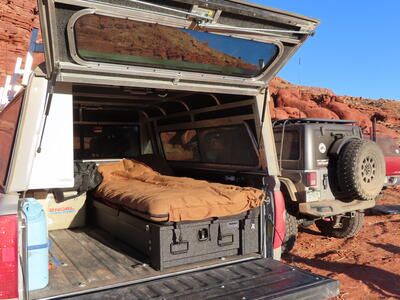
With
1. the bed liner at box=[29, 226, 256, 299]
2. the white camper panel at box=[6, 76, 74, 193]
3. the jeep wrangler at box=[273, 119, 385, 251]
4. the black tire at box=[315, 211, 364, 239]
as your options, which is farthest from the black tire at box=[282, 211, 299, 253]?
the white camper panel at box=[6, 76, 74, 193]

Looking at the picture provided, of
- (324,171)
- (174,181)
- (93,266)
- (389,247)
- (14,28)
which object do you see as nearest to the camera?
(93,266)

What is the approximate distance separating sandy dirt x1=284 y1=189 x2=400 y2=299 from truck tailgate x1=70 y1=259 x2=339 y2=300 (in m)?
2.23

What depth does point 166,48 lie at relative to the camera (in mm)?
3334

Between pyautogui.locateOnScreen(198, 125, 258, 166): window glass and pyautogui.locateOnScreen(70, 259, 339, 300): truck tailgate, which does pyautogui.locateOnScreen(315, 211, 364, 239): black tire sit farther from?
pyautogui.locateOnScreen(70, 259, 339, 300): truck tailgate

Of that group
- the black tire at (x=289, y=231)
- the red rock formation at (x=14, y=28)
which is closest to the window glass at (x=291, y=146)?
the black tire at (x=289, y=231)

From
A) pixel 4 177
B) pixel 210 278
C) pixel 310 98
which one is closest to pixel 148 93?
pixel 4 177

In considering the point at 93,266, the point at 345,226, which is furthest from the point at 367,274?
the point at 93,266

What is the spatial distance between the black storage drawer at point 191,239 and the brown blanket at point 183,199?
0.11m

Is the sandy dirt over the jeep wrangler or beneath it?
beneath

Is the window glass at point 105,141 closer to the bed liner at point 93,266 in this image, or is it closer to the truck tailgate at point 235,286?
the bed liner at point 93,266

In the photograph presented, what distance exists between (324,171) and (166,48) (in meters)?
4.67

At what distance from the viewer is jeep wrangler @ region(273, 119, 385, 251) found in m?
6.77

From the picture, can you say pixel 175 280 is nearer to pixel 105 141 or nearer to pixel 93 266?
pixel 93 266

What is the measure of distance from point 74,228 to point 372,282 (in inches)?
155
